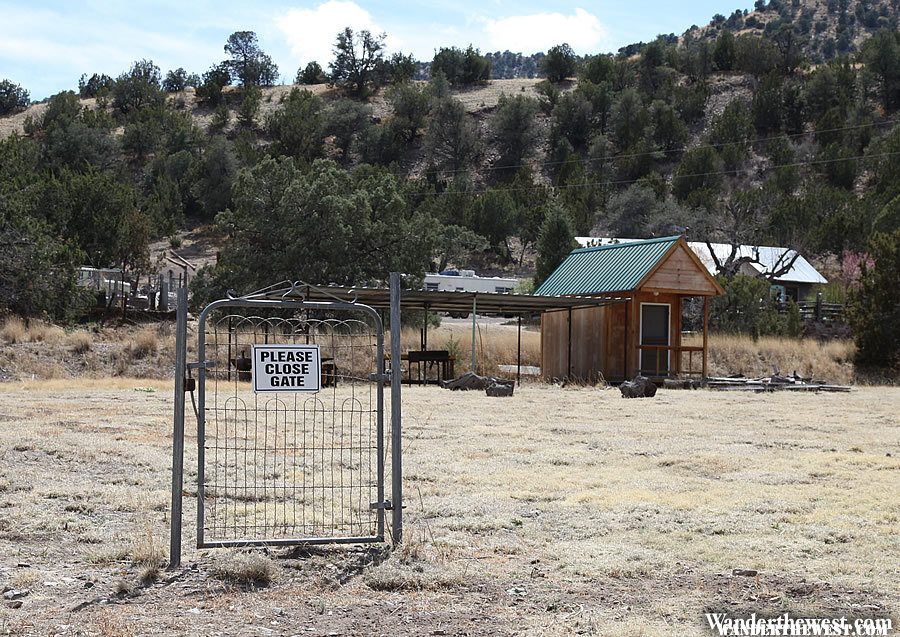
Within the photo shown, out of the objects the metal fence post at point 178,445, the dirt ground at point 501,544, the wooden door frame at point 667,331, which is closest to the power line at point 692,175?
the wooden door frame at point 667,331

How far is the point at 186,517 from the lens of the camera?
809 cm

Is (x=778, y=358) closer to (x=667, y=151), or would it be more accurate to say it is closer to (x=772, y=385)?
(x=772, y=385)

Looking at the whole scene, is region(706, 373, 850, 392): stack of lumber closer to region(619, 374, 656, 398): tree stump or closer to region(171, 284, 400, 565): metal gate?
region(619, 374, 656, 398): tree stump

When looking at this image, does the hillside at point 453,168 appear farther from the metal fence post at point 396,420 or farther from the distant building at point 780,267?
the metal fence post at point 396,420

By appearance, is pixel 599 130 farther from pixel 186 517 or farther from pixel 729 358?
pixel 186 517

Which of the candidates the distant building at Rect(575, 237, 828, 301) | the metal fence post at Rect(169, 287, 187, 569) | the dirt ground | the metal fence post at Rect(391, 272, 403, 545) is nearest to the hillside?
the distant building at Rect(575, 237, 828, 301)

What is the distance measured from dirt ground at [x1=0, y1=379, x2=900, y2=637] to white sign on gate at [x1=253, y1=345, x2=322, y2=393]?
3.62 ft

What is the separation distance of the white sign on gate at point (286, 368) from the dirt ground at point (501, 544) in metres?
1.10

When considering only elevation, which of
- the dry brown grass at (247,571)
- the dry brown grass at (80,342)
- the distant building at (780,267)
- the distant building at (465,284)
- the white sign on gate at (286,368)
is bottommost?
the dry brown grass at (247,571)

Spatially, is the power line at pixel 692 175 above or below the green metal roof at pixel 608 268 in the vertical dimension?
above

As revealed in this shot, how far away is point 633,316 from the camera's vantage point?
2795cm

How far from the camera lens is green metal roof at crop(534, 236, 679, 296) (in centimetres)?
2806

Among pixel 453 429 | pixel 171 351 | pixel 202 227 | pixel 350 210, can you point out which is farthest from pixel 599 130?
pixel 453 429

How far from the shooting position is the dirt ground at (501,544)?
5.46 meters
